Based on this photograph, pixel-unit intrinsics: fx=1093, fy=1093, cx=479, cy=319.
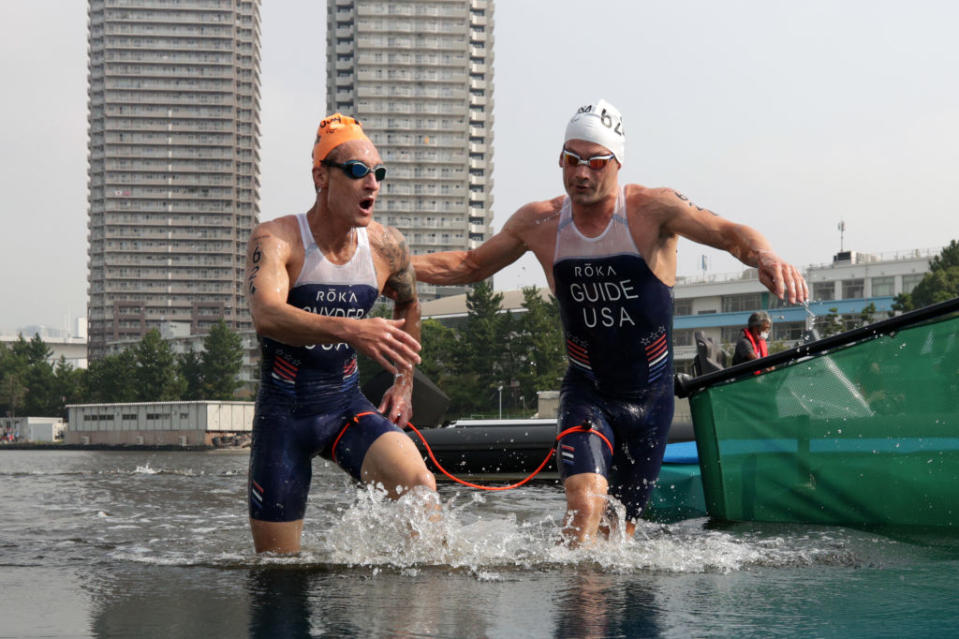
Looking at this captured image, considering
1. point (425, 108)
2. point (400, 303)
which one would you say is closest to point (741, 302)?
point (425, 108)

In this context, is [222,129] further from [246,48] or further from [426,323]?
[426,323]

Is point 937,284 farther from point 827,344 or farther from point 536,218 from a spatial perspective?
point 536,218

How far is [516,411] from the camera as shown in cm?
8650

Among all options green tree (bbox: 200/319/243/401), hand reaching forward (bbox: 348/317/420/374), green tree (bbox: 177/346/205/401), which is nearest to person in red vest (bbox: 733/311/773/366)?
hand reaching forward (bbox: 348/317/420/374)

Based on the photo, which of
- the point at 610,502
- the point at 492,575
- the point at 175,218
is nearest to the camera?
the point at 492,575

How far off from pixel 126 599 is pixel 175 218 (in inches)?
6565

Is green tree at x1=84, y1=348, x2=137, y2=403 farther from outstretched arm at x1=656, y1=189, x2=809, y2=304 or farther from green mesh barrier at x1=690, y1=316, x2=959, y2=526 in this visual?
outstretched arm at x1=656, y1=189, x2=809, y2=304

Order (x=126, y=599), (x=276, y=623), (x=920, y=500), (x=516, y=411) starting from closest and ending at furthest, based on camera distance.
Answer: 1. (x=276, y=623)
2. (x=126, y=599)
3. (x=920, y=500)
4. (x=516, y=411)

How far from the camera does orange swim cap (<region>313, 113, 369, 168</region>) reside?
5766mm

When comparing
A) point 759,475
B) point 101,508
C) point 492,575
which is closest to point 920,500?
point 759,475

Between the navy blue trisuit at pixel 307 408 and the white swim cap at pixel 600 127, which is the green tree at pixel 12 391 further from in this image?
the white swim cap at pixel 600 127

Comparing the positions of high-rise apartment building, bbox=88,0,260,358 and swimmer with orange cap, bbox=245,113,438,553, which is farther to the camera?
high-rise apartment building, bbox=88,0,260,358

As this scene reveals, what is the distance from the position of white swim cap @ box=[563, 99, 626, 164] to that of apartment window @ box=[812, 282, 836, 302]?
88.1 meters

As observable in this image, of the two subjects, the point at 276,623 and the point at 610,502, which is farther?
the point at 610,502
